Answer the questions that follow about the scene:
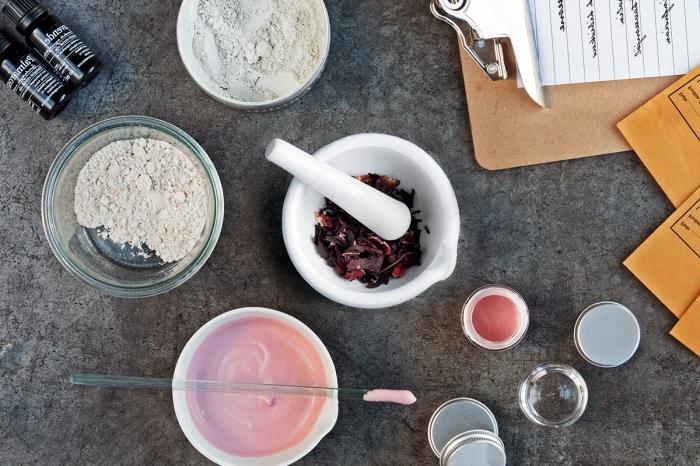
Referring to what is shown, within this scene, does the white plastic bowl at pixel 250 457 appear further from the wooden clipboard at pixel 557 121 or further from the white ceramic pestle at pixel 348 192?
the wooden clipboard at pixel 557 121

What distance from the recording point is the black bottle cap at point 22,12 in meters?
1.12

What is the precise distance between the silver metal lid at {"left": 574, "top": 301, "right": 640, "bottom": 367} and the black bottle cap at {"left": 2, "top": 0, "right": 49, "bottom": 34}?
3.65 feet

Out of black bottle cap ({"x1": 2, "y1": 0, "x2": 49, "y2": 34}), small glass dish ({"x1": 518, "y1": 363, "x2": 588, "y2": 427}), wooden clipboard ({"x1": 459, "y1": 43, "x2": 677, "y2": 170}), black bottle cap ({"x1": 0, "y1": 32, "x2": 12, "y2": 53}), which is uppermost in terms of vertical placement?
black bottle cap ({"x1": 2, "y1": 0, "x2": 49, "y2": 34})

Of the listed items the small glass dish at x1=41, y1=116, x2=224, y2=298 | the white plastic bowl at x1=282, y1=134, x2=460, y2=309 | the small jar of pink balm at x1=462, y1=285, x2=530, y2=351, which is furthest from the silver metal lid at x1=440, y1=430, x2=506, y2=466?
the small glass dish at x1=41, y1=116, x2=224, y2=298

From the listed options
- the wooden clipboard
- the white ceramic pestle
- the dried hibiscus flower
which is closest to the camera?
the white ceramic pestle

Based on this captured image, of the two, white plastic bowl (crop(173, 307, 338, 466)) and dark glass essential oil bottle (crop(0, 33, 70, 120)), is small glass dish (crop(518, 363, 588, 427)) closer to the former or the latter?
white plastic bowl (crop(173, 307, 338, 466))

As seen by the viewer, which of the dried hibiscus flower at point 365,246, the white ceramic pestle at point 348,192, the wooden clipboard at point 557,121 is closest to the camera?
the white ceramic pestle at point 348,192

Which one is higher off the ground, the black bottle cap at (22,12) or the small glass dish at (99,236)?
the black bottle cap at (22,12)

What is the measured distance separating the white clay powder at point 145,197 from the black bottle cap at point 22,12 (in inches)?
10.2

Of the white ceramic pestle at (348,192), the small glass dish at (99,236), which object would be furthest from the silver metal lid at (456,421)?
the small glass dish at (99,236)

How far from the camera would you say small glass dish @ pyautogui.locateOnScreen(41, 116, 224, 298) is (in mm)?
1103

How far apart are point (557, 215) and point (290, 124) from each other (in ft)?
1.71

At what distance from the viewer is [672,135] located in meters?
1.17

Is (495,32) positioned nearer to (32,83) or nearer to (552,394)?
(552,394)
